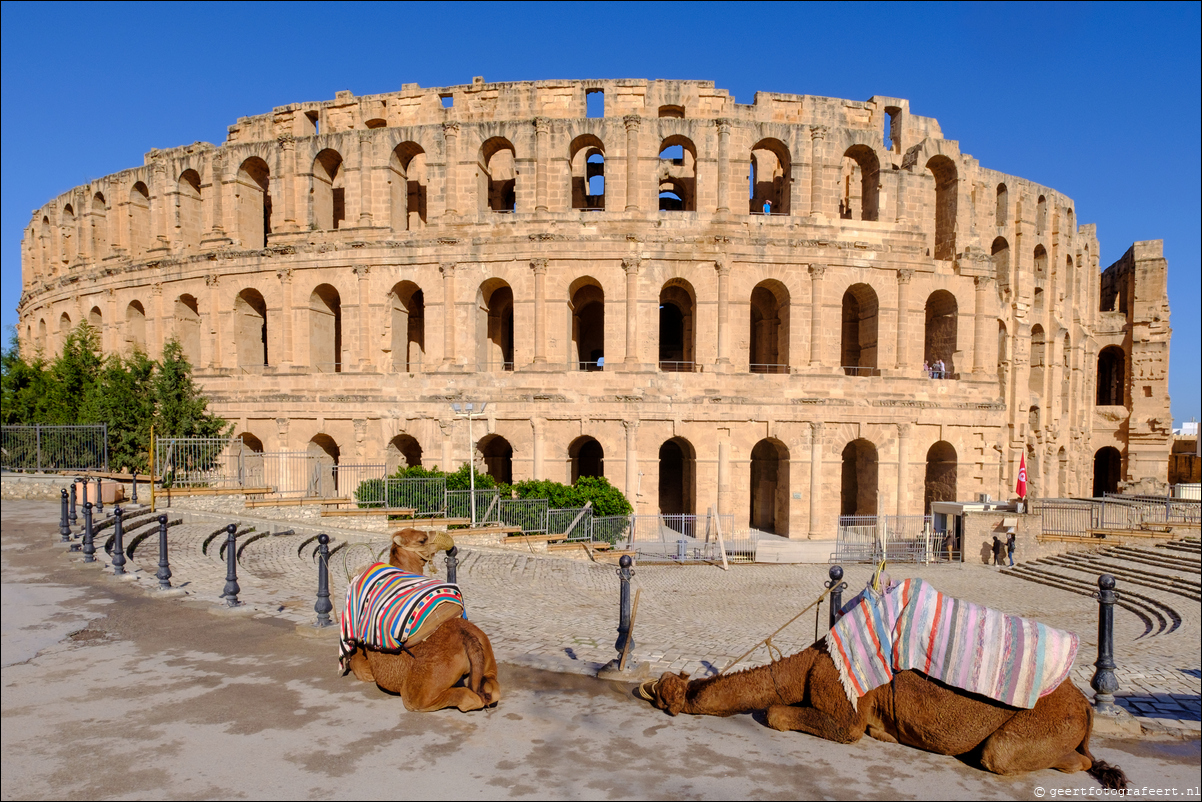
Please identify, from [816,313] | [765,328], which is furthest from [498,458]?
[816,313]

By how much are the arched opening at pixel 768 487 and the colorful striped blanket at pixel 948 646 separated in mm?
21498

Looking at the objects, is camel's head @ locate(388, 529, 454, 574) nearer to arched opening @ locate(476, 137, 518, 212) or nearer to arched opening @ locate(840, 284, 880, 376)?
arched opening @ locate(840, 284, 880, 376)

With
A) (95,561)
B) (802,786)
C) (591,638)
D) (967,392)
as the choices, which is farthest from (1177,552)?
(95,561)

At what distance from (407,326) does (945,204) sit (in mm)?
23953

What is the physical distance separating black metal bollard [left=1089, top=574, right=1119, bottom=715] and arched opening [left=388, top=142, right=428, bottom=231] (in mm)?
26423

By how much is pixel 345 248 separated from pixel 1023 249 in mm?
31009

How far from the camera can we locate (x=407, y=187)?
3023 cm

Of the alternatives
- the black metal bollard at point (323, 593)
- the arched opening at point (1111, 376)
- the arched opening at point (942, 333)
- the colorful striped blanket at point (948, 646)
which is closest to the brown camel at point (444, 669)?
the black metal bollard at point (323, 593)

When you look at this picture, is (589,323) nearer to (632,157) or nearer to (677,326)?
(677,326)

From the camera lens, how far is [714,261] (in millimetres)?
26125

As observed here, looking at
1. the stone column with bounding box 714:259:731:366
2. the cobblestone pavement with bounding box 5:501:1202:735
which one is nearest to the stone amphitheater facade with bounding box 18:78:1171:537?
the stone column with bounding box 714:259:731:366

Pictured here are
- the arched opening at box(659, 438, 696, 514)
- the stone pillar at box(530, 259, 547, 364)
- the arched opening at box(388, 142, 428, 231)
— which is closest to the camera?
the stone pillar at box(530, 259, 547, 364)

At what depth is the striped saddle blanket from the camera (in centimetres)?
646

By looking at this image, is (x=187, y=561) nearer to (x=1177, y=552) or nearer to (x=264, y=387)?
(x=264, y=387)
